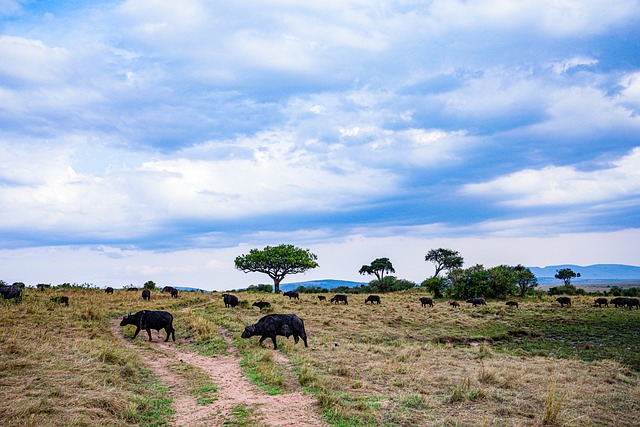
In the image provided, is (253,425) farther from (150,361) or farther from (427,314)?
(427,314)

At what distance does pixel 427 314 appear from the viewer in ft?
115

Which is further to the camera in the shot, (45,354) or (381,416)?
(45,354)

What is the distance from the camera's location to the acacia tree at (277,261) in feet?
244

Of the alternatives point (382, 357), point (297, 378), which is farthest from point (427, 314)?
point (297, 378)

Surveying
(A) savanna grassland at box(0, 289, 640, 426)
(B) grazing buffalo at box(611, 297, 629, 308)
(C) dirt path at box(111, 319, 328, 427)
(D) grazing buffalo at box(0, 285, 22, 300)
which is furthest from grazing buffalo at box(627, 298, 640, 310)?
(D) grazing buffalo at box(0, 285, 22, 300)

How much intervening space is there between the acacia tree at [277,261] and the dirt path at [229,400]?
5773 centimetres

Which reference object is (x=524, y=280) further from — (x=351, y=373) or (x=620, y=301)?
(x=351, y=373)

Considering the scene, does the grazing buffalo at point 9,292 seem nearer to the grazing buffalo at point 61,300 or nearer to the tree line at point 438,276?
the grazing buffalo at point 61,300

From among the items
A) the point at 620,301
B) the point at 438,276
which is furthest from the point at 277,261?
the point at 620,301

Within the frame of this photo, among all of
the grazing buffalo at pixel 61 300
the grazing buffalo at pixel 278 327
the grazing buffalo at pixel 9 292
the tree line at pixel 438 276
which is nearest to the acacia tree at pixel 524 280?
the tree line at pixel 438 276

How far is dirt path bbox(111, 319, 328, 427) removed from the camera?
953 centimetres

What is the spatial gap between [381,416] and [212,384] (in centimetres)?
558

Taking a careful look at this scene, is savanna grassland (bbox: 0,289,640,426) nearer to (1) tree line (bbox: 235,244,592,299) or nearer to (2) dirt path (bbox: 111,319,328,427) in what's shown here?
(2) dirt path (bbox: 111,319,328,427)

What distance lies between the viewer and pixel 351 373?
14094 mm
